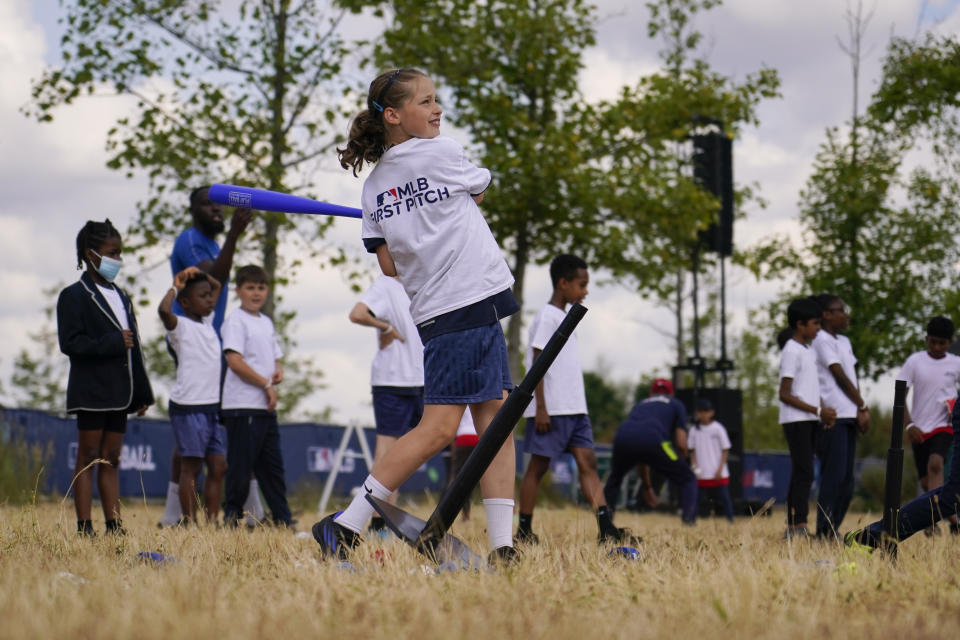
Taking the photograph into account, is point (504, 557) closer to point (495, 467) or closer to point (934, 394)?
point (495, 467)

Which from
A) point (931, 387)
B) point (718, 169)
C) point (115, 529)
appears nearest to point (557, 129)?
point (718, 169)

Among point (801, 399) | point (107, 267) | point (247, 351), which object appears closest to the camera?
point (107, 267)

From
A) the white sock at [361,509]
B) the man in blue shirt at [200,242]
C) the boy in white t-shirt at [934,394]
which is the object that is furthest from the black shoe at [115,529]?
the boy in white t-shirt at [934,394]

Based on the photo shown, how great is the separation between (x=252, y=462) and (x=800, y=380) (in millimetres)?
3841

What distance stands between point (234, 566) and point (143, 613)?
A: 3.87 ft

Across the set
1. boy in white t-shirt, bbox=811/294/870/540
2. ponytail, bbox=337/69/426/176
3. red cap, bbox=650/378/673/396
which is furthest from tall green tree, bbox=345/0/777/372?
ponytail, bbox=337/69/426/176

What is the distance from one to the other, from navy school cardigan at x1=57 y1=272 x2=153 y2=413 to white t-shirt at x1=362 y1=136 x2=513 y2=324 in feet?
7.61

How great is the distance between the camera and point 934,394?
9.46m

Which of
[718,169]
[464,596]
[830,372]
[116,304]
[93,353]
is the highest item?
[718,169]

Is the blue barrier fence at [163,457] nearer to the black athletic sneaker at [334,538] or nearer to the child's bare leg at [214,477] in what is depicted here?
the child's bare leg at [214,477]

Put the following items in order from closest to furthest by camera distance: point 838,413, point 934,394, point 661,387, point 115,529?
point 115,529 → point 838,413 → point 934,394 → point 661,387

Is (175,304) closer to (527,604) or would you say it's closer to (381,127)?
(381,127)

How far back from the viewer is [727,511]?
46.2 ft

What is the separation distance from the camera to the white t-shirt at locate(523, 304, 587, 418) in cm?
706
